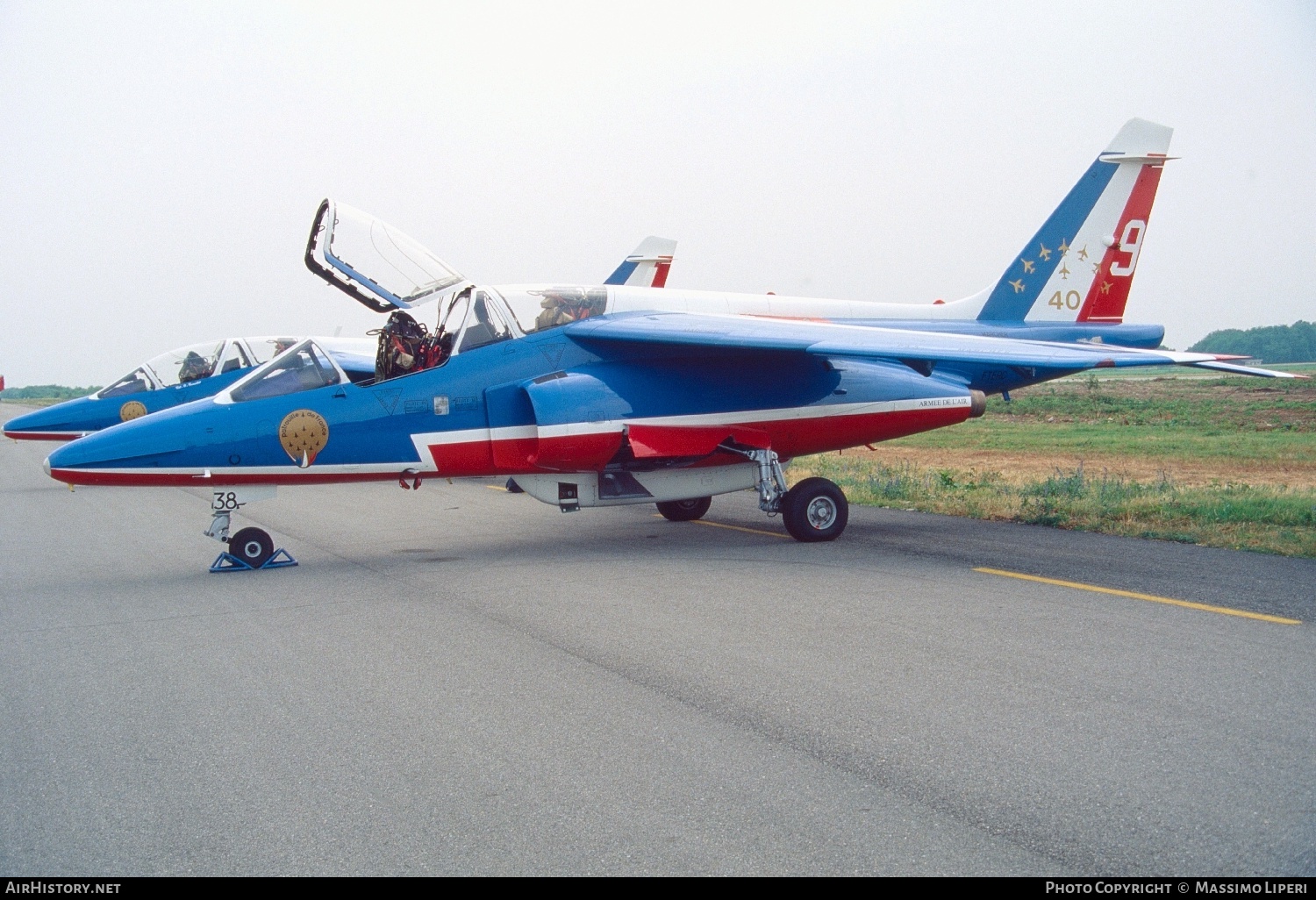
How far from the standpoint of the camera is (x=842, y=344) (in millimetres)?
9422

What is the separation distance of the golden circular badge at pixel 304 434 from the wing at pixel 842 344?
260 centimetres

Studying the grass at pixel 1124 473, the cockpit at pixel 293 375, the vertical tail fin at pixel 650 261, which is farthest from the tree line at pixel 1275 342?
the cockpit at pixel 293 375

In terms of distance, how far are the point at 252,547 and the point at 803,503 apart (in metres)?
5.36

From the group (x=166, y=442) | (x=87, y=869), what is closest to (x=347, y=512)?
(x=166, y=442)

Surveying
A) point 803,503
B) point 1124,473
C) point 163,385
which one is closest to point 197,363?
point 163,385

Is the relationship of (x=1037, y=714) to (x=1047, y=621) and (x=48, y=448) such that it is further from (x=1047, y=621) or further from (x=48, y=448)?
(x=48, y=448)

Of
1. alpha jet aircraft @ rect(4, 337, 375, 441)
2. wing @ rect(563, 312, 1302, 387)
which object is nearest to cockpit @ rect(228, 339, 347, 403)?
wing @ rect(563, 312, 1302, 387)

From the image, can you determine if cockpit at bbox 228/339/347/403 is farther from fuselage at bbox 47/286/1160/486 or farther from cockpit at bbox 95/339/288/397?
cockpit at bbox 95/339/288/397

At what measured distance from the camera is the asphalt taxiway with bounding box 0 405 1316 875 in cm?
342

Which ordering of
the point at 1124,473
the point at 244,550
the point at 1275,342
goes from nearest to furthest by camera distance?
the point at 244,550 → the point at 1124,473 → the point at 1275,342

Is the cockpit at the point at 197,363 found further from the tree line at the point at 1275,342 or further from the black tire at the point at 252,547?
the tree line at the point at 1275,342

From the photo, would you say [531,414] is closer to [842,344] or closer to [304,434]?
[304,434]

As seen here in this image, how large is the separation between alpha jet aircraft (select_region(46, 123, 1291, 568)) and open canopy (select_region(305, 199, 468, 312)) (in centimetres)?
2

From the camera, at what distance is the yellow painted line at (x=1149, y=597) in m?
6.46
